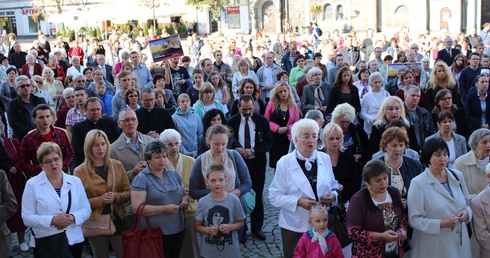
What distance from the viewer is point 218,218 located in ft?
17.4

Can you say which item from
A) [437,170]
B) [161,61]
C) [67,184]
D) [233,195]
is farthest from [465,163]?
[161,61]

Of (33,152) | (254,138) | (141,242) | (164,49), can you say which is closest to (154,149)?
(141,242)

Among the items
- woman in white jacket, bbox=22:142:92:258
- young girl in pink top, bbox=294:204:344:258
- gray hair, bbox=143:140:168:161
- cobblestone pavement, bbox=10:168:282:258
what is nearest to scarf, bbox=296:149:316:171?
young girl in pink top, bbox=294:204:344:258

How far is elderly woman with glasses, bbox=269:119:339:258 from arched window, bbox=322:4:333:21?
45.7 meters

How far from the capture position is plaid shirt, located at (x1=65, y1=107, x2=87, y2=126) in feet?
27.7

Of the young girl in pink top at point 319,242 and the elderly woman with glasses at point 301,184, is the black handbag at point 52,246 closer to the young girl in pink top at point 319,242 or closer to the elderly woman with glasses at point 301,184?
the elderly woman with glasses at point 301,184

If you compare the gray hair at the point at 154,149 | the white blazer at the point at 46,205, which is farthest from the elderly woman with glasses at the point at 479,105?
the white blazer at the point at 46,205

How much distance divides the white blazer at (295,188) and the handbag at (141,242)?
1174 millimetres

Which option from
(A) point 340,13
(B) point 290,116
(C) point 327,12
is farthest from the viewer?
(C) point 327,12

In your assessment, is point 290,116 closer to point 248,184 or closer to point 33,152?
point 248,184

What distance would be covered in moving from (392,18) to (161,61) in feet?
119

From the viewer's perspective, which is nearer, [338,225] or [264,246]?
[338,225]

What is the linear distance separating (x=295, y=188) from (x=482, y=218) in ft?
5.91

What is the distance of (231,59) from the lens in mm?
16328
